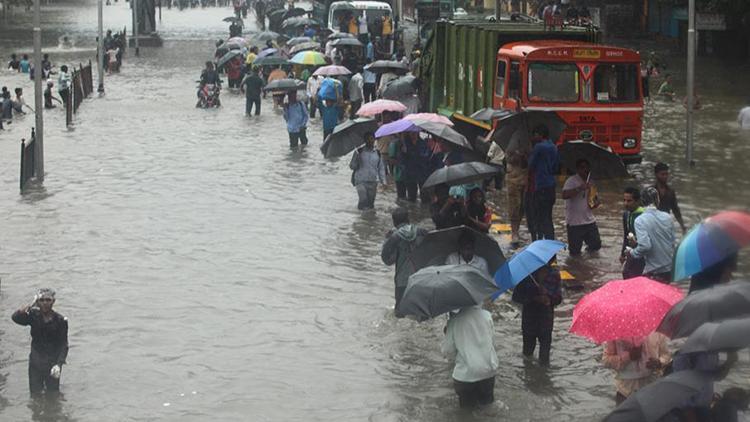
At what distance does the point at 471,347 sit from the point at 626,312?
1671 millimetres

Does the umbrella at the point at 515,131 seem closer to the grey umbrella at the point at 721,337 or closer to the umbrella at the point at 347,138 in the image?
the umbrella at the point at 347,138

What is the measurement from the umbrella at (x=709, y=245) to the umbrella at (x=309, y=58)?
1031 inches

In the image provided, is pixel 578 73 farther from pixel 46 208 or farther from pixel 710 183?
pixel 46 208

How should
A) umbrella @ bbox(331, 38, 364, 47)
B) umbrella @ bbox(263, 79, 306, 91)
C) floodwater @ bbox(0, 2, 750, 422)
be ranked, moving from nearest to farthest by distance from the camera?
floodwater @ bbox(0, 2, 750, 422) < umbrella @ bbox(263, 79, 306, 91) < umbrella @ bbox(331, 38, 364, 47)

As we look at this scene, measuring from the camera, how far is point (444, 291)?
1087 centimetres

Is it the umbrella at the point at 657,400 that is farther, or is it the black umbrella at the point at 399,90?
the black umbrella at the point at 399,90

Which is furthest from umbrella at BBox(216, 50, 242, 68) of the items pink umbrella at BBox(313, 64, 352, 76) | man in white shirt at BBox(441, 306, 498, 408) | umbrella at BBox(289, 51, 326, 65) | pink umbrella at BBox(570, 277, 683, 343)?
pink umbrella at BBox(570, 277, 683, 343)

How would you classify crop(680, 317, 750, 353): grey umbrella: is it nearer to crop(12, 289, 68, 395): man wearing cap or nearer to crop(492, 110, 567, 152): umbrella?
crop(12, 289, 68, 395): man wearing cap

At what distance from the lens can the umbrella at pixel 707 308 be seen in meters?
8.35

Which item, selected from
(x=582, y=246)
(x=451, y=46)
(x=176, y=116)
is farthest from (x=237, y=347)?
(x=176, y=116)

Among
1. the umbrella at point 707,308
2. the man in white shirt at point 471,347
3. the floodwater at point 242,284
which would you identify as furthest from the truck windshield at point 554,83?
the umbrella at point 707,308

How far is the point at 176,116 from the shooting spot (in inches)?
1394

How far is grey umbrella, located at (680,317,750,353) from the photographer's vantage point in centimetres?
740

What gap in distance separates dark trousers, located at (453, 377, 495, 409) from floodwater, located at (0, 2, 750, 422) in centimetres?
13
